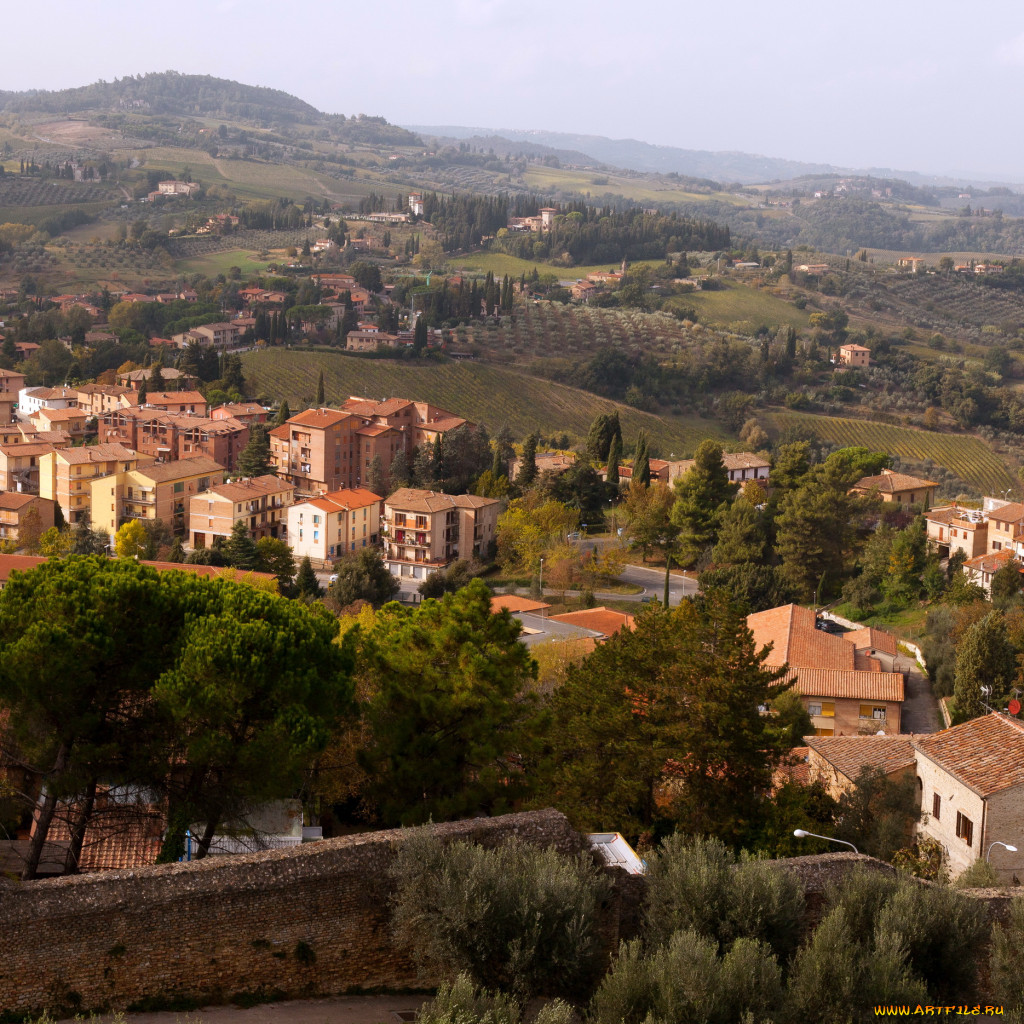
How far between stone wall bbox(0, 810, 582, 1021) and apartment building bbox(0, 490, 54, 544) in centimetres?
3693

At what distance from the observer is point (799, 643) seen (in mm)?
24594

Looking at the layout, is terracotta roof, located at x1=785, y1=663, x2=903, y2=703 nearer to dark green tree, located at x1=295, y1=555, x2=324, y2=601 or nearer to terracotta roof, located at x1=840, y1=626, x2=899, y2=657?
terracotta roof, located at x1=840, y1=626, x2=899, y2=657

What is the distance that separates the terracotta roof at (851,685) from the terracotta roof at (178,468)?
28436 mm

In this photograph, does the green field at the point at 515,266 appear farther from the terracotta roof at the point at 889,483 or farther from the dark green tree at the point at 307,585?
the dark green tree at the point at 307,585

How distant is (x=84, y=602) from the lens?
11.1 meters

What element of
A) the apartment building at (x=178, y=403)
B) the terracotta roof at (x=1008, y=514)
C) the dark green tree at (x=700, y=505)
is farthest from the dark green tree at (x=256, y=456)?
the terracotta roof at (x=1008, y=514)

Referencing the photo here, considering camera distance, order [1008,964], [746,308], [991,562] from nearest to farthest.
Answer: [1008,964], [991,562], [746,308]

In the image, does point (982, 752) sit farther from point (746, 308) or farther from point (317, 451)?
point (746, 308)

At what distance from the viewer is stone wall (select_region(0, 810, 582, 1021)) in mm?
7742

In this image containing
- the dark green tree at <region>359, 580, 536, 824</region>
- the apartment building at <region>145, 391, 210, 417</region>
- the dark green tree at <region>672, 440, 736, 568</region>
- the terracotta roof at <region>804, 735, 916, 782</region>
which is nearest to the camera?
the dark green tree at <region>359, 580, 536, 824</region>

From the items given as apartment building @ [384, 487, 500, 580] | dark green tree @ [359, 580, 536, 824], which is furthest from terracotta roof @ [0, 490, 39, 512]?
dark green tree @ [359, 580, 536, 824]

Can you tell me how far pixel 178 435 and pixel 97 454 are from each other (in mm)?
5268

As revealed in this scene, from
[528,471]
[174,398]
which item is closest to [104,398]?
[174,398]

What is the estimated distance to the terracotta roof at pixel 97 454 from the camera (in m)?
45.2
